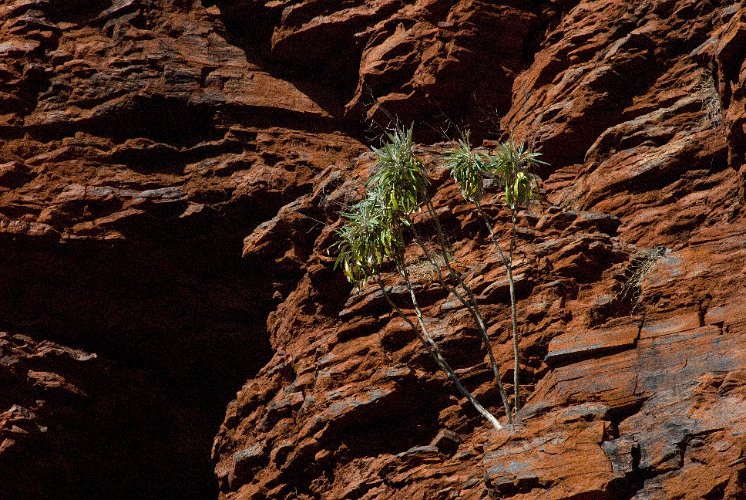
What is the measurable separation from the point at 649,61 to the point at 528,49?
13.2 ft

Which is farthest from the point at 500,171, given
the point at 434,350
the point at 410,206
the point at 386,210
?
the point at 434,350

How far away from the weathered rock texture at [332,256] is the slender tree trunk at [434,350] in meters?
0.33

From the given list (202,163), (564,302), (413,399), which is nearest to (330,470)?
(413,399)

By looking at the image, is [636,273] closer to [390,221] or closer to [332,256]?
[390,221]

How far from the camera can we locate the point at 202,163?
68.2 ft

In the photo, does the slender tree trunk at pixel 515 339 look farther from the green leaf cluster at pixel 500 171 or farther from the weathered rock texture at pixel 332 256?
the green leaf cluster at pixel 500 171

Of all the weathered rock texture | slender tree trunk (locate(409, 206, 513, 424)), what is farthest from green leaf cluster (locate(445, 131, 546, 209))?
the weathered rock texture

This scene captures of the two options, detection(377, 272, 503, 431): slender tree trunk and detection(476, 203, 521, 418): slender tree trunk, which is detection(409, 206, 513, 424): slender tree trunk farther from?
detection(377, 272, 503, 431): slender tree trunk

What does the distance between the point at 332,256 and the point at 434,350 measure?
11.9ft

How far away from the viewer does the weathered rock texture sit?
41.4 feet

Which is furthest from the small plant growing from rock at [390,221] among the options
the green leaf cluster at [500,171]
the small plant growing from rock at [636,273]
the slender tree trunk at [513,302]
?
the small plant growing from rock at [636,273]

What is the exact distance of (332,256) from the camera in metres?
17.4

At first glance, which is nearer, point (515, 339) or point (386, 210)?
point (515, 339)

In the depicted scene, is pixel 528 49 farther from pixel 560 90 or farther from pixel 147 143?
pixel 147 143
